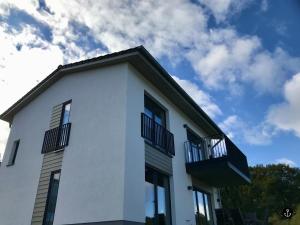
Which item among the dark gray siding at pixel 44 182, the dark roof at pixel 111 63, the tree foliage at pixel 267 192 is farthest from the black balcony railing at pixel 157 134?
the tree foliage at pixel 267 192

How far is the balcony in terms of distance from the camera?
416 inches

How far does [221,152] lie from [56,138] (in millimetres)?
6445

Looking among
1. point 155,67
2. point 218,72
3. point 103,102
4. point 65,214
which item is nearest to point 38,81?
point 103,102

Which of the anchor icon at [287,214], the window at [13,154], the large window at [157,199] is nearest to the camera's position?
the large window at [157,199]

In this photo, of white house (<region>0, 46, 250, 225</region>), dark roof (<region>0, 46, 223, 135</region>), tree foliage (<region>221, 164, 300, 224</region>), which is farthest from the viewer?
tree foliage (<region>221, 164, 300, 224</region>)

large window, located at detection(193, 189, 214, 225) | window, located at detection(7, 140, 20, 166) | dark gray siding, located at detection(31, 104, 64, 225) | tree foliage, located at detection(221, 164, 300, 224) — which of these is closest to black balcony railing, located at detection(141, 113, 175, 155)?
large window, located at detection(193, 189, 214, 225)

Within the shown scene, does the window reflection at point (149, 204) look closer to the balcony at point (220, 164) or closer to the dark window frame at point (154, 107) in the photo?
the dark window frame at point (154, 107)

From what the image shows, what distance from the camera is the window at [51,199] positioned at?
846 cm

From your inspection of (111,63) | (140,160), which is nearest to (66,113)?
(111,63)

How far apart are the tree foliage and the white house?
21231mm

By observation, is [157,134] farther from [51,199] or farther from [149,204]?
[51,199]

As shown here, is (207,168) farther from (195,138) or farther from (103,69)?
(103,69)

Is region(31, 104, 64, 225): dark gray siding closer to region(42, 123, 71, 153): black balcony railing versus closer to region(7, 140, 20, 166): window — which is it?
region(42, 123, 71, 153): black balcony railing

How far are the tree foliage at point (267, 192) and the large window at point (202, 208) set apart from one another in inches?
741
